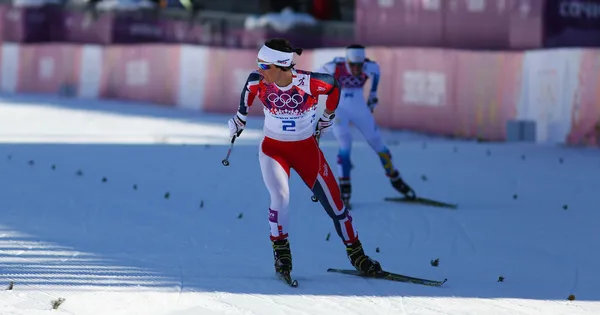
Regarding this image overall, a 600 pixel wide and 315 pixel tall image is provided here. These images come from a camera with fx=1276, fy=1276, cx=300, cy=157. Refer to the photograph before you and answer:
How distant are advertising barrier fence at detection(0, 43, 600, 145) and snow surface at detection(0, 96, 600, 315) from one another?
0.87m

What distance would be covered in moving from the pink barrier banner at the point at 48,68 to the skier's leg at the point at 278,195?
83.9 ft

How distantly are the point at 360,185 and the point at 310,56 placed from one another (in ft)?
34.9

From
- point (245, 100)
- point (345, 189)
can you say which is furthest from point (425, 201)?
point (245, 100)

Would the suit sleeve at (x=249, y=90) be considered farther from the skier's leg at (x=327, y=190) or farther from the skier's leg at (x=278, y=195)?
the skier's leg at (x=327, y=190)

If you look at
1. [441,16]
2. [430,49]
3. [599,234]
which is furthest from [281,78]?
[441,16]

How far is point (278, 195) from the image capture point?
901 centimetres

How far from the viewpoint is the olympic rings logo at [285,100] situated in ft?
29.9

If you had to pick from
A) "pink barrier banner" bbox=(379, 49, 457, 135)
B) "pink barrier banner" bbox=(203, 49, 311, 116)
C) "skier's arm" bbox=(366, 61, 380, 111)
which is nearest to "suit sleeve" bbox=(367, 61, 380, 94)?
"skier's arm" bbox=(366, 61, 380, 111)

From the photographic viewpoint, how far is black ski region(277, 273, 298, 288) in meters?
8.73

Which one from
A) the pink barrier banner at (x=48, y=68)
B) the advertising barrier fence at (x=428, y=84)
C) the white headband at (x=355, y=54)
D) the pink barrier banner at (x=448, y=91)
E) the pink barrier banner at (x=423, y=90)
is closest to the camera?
the white headband at (x=355, y=54)

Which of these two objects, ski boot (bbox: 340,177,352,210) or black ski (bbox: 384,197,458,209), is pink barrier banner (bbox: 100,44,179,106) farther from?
ski boot (bbox: 340,177,352,210)

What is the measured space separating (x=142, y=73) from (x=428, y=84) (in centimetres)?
1040

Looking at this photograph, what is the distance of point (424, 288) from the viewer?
883 cm

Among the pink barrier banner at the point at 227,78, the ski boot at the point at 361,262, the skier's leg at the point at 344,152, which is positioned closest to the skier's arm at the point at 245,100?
the ski boot at the point at 361,262
